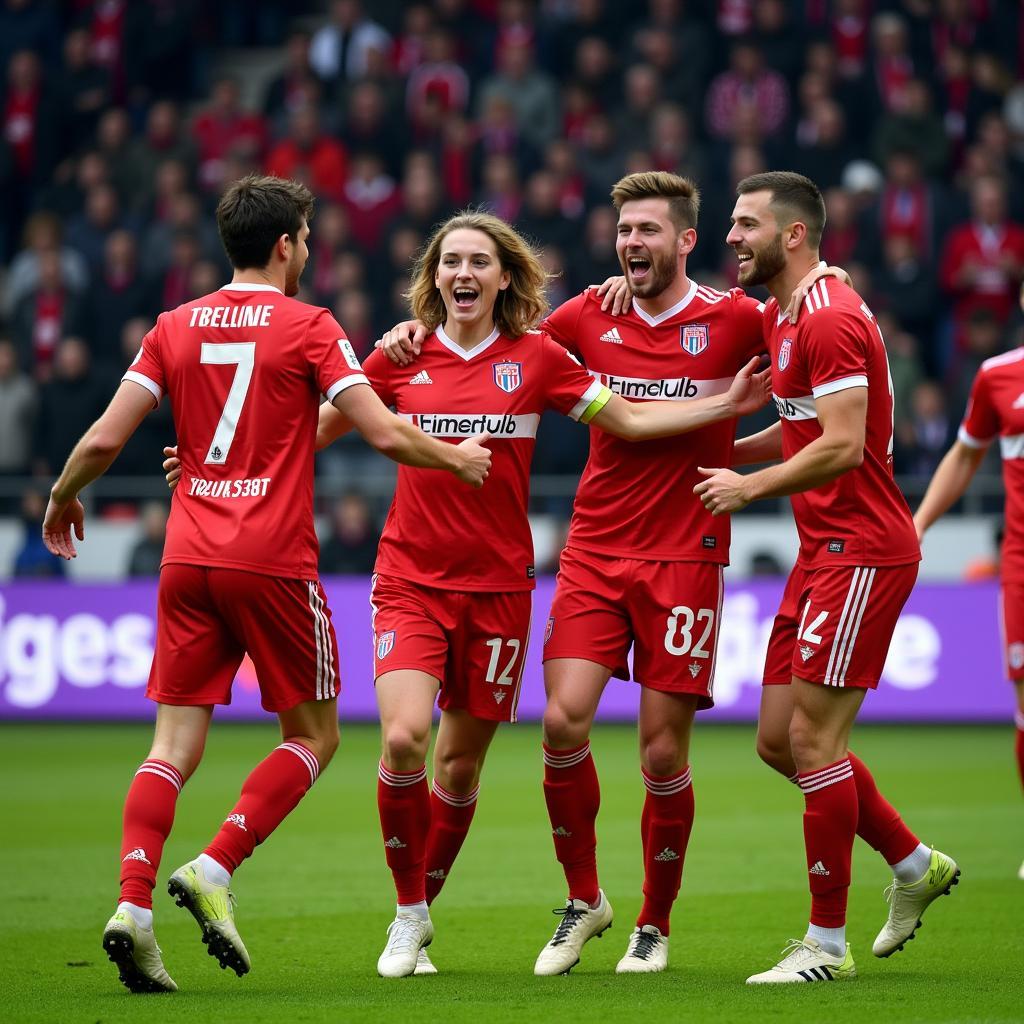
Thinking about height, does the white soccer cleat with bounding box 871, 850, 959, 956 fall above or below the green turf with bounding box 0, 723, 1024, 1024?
above

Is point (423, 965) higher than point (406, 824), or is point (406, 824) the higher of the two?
point (406, 824)

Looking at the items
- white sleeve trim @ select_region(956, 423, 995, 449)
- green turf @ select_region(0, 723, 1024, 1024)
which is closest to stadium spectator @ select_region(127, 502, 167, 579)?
green turf @ select_region(0, 723, 1024, 1024)

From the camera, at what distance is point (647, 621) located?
22.3ft

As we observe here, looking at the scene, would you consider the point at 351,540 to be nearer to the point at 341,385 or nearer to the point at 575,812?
the point at 575,812

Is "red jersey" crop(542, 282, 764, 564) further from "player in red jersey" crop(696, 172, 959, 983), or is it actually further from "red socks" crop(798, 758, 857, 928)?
"red socks" crop(798, 758, 857, 928)

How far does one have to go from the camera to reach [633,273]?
22.8ft

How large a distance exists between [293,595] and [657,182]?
214 cm

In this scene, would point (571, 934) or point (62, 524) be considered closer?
point (62, 524)

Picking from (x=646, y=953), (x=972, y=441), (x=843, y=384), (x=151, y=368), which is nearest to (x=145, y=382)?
(x=151, y=368)

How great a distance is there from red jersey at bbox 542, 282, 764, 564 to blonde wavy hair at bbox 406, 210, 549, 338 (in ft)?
1.11

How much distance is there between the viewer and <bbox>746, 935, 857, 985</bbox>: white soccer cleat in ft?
20.0

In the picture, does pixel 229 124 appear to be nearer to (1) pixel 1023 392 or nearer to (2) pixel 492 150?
(2) pixel 492 150


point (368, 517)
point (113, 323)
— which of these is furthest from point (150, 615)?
point (113, 323)

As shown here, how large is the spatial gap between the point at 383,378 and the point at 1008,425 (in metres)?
3.51
